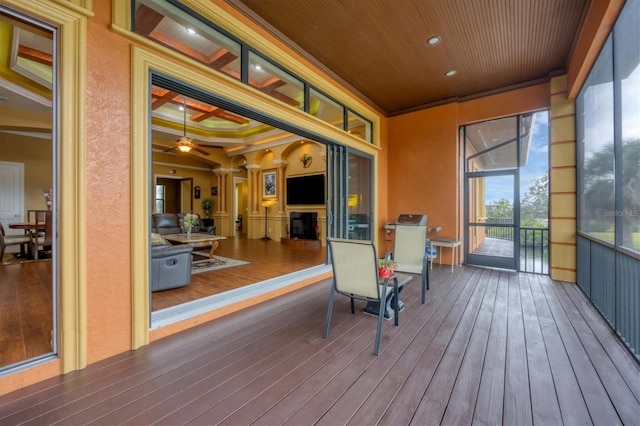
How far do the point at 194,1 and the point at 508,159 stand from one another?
17.4 ft

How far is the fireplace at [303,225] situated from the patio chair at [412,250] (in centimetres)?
450

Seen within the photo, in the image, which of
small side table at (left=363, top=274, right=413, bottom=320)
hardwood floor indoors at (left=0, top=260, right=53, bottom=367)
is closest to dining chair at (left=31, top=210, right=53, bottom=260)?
hardwood floor indoors at (left=0, top=260, right=53, bottom=367)

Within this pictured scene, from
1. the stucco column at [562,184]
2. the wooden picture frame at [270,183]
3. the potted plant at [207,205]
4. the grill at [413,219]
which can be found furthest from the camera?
the potted plant at [207,205]

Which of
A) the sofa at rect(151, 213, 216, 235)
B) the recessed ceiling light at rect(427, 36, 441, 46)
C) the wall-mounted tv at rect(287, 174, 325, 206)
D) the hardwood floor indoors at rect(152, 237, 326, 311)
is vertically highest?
the recessed ceiling light at rect(427, 36, 441, 46)

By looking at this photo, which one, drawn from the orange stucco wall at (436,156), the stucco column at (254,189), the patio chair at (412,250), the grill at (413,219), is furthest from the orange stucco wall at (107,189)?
the stucco column at (254,189)

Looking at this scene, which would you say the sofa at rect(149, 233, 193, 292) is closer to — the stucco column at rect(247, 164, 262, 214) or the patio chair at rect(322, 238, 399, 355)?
the patio chair at rect(322, 238, 399, 355)

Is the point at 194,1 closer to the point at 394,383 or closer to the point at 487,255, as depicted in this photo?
the point at 394,383

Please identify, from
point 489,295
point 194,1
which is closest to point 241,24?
point 194,1

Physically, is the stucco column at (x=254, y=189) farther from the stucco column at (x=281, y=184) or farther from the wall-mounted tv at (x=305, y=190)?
the wall-mounted tv at (x=305, y=190)

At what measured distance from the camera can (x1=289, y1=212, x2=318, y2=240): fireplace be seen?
7.95 metres

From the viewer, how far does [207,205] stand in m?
10.6

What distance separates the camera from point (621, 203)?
2.33 metres

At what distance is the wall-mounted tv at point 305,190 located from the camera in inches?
309

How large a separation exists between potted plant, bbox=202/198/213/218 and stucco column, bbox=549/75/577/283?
34.1ft
